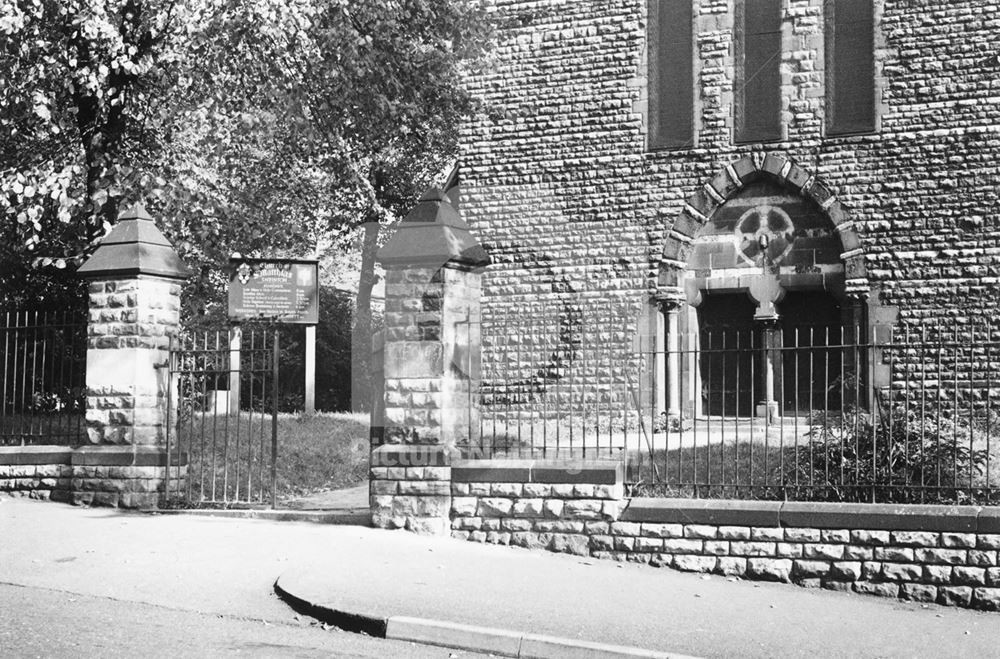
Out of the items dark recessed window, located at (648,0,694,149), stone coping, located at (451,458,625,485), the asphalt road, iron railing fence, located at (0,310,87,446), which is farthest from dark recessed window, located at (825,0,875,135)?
the asphalt road

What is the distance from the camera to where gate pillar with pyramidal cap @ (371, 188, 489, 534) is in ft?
32.9

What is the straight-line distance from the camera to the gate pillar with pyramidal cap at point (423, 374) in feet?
32.9

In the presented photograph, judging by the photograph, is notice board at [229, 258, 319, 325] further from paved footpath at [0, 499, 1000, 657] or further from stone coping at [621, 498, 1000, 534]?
stone coping at [621, 498, 1000, 534]

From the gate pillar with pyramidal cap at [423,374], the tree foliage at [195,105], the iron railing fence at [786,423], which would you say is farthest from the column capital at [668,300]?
the gate pillar with pyramidal cap at [423,374]

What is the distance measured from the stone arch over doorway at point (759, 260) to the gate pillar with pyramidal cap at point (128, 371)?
7944 mm

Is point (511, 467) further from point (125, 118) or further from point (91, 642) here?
point (125, 118)

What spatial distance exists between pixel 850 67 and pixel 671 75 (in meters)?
2.71

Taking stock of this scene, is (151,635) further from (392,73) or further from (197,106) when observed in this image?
(392,73)

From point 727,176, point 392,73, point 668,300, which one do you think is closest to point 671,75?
point 727,176

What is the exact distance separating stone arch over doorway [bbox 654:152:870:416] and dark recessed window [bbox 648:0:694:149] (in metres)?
0.99

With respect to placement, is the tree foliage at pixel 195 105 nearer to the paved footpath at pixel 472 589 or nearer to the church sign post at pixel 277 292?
the church sign post at pixel 277 292

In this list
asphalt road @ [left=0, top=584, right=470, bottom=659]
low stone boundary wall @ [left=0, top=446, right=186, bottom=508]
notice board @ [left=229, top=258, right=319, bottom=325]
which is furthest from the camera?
notice board @ [left=229, top=258, right=319, bottom=325]

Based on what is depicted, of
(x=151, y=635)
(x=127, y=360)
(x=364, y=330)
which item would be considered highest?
(x=364, y=330)

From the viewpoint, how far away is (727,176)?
1781 centimetres
